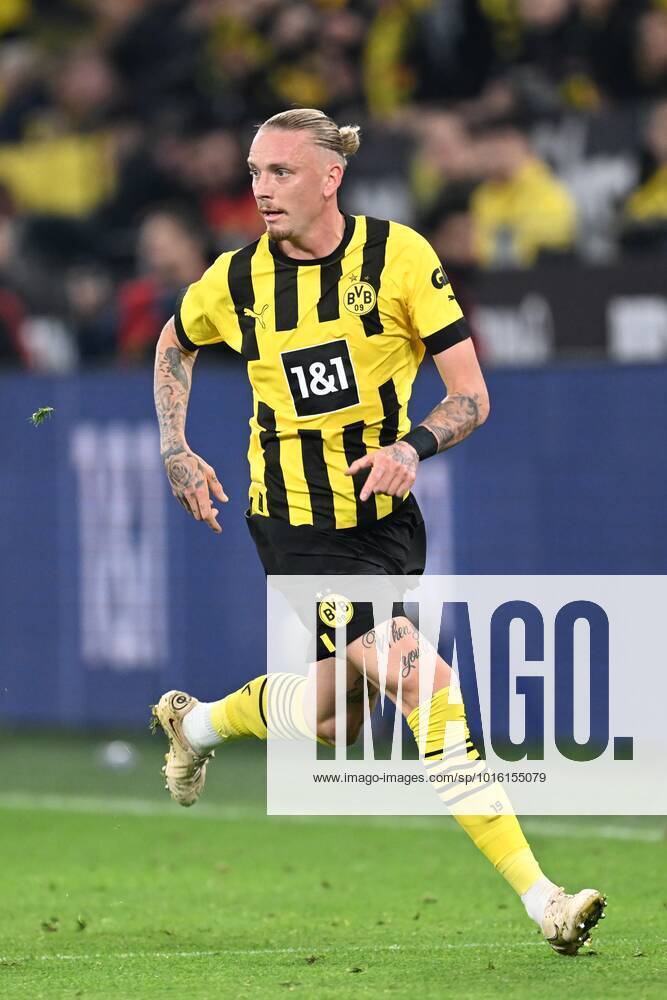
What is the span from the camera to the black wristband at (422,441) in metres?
5.35

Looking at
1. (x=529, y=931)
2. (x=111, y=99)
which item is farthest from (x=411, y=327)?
(x=111, y=99)

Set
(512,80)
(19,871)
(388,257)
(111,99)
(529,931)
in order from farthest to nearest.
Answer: (111,99)
(512,80)
(19,871)
(529,931)
(388,257)

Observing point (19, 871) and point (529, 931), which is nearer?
point (529, 931)

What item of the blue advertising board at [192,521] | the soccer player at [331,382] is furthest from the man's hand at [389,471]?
the blue advertising board at [192,521]

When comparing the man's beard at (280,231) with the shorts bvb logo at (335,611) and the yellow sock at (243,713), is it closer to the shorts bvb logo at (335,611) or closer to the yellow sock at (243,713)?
the shorts bvb logo at (335,611)

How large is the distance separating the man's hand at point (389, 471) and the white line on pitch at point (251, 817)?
3426 mm

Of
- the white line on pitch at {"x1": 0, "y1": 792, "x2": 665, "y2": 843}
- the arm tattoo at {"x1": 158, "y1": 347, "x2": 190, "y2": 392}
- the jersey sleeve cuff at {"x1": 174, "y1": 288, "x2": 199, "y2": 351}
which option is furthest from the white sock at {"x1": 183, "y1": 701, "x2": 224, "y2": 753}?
the white line on pitch at {"x1": 0, "y1": 792, "x2": 665, "y2": 843}

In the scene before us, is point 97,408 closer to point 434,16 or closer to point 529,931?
point 434,16

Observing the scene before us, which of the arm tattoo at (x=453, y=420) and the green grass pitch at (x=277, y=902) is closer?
the green grass pitch at (x=277, y=902)

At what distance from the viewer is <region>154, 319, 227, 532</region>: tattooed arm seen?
5.65 meters

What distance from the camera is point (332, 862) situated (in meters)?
7.88

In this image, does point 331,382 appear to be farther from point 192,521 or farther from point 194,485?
point 192,521

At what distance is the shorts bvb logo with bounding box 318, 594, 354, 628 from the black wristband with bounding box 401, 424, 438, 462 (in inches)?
19.2

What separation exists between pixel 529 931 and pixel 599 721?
380 centimetres
